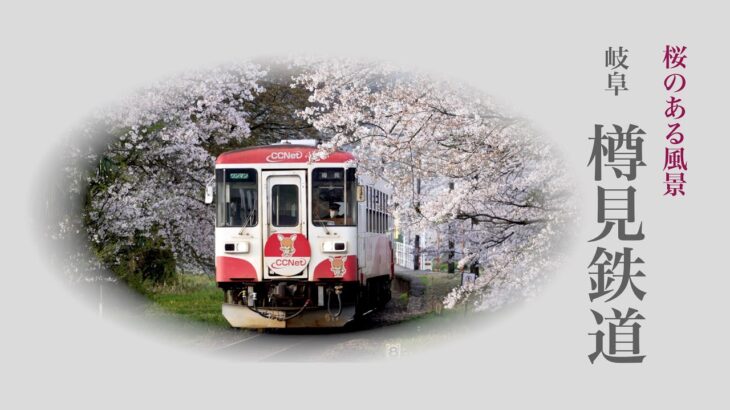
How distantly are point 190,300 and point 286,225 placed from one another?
7914mm

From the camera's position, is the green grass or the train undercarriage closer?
the train undercarriage

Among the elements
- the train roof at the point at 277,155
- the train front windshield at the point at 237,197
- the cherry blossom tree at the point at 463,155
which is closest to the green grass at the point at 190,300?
the train front windshield at the point at 237,197

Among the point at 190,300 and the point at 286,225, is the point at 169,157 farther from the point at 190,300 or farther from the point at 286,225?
the point at 190,300

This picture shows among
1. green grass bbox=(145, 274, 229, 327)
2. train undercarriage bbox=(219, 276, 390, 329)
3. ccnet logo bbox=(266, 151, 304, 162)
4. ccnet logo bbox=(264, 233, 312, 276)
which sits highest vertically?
ccnet logo bbox=(266, 151, 304, 162)

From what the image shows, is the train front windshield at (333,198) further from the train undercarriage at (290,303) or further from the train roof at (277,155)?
the train undercarriage at (290,303)

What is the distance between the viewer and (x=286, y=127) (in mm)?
20438

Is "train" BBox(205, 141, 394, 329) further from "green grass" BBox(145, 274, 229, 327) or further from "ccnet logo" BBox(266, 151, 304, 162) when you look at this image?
"green grass" BBox(145, 274, 229, 327)

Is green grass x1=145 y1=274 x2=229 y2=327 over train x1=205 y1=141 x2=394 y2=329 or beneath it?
beneath

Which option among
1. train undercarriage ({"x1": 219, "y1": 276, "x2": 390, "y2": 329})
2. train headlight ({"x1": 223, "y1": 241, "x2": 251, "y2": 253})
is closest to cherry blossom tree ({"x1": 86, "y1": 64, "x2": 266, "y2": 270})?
train headlight ({"x1": 223, "y1": 241, "x2": 251, "y2": 253})

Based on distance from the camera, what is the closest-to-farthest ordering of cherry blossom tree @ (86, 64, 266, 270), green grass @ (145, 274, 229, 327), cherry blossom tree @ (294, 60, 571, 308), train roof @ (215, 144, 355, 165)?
cherry blossom tree @ (294, 60, 571, 308)
train roof @ (215, 144, 355, 165)
cherry blossom tree @ (86, 64, 266, 270)
green grass @ (145, 274, 229, 327)

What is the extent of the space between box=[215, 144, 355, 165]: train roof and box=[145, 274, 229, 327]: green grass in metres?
3.40

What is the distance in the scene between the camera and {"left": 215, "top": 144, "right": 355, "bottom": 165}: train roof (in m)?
A: 14.6

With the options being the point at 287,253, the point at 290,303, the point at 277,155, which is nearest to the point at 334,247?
the point at 287,253

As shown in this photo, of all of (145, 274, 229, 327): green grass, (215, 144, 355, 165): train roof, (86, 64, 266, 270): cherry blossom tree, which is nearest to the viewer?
(215, 144, 355, 165): train roof
